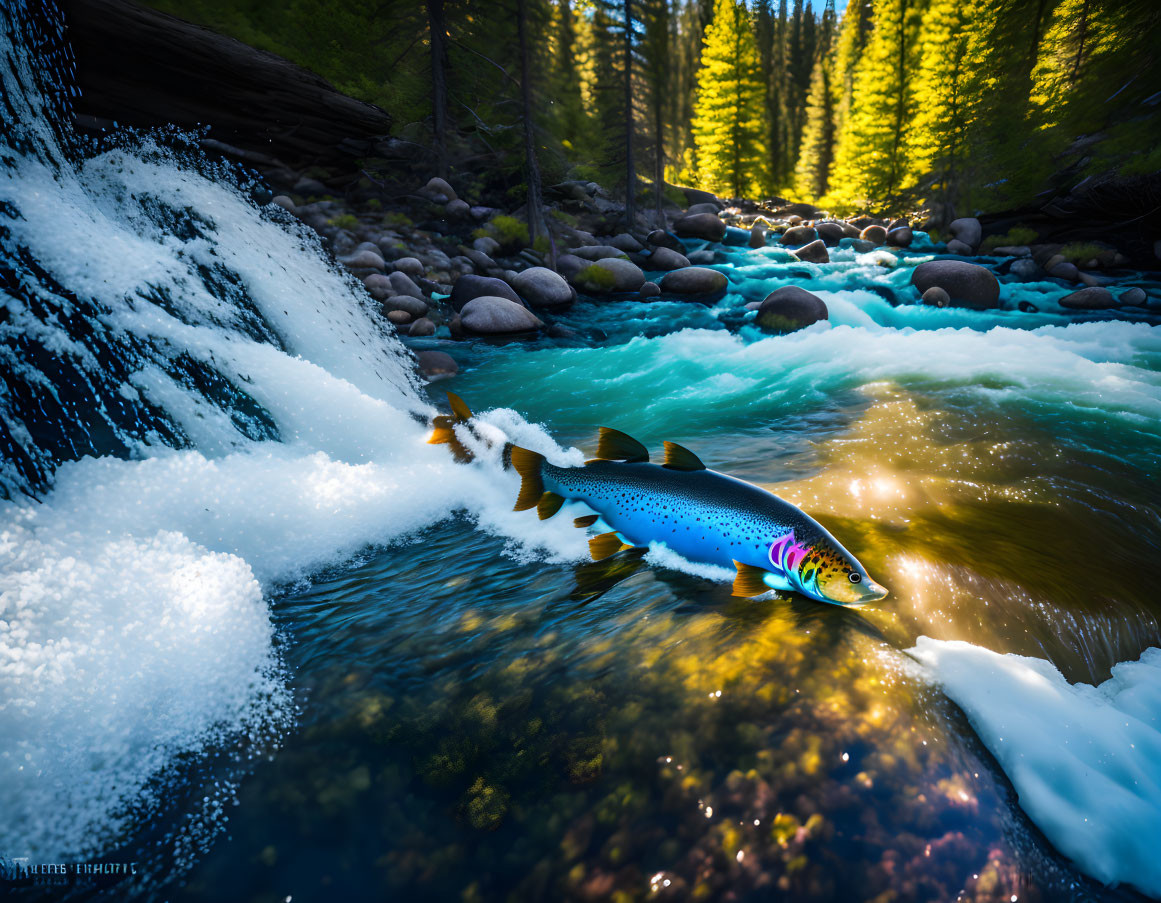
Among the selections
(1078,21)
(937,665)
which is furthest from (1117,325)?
(1078,21)

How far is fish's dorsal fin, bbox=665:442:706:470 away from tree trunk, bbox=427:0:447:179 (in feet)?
70.9

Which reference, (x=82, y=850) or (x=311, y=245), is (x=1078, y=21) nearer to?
(x=311, y=245)

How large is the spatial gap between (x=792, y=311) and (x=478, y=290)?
25.5ft

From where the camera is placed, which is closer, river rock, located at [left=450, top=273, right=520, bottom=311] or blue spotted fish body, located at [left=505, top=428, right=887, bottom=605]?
blue spotted fish body, located at [left=505, top=428, right=887, bottom=605]

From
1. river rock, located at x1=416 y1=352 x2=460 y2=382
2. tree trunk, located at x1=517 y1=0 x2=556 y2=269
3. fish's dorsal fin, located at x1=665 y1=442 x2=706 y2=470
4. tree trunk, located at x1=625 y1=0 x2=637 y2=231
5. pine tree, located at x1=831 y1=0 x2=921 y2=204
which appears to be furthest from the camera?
pine tree, located at x1=831 y1=0 x2=921 y2=204

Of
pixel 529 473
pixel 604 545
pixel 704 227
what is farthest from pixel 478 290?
pixel 704 227

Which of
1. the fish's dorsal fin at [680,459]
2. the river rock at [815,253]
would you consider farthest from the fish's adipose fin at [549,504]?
the river rock at [815,253]

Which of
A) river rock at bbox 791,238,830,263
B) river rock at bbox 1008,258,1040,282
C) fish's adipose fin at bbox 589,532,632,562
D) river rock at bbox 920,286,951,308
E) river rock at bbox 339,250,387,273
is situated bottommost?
fish's adipose fin at bbox 589,532,632,562

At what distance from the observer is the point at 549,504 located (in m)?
3.33

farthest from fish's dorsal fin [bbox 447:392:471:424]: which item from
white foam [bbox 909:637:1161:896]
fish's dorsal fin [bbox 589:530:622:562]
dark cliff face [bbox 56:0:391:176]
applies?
dark cliff face [bbox 56:0:391:176]

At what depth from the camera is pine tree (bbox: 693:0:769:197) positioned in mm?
31062

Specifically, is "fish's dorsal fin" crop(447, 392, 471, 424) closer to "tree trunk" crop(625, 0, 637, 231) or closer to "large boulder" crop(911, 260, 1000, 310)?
"large boulder" crop(911, 260, 1000, 310)

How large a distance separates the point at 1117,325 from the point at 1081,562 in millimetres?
9949

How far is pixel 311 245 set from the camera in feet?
27.2
